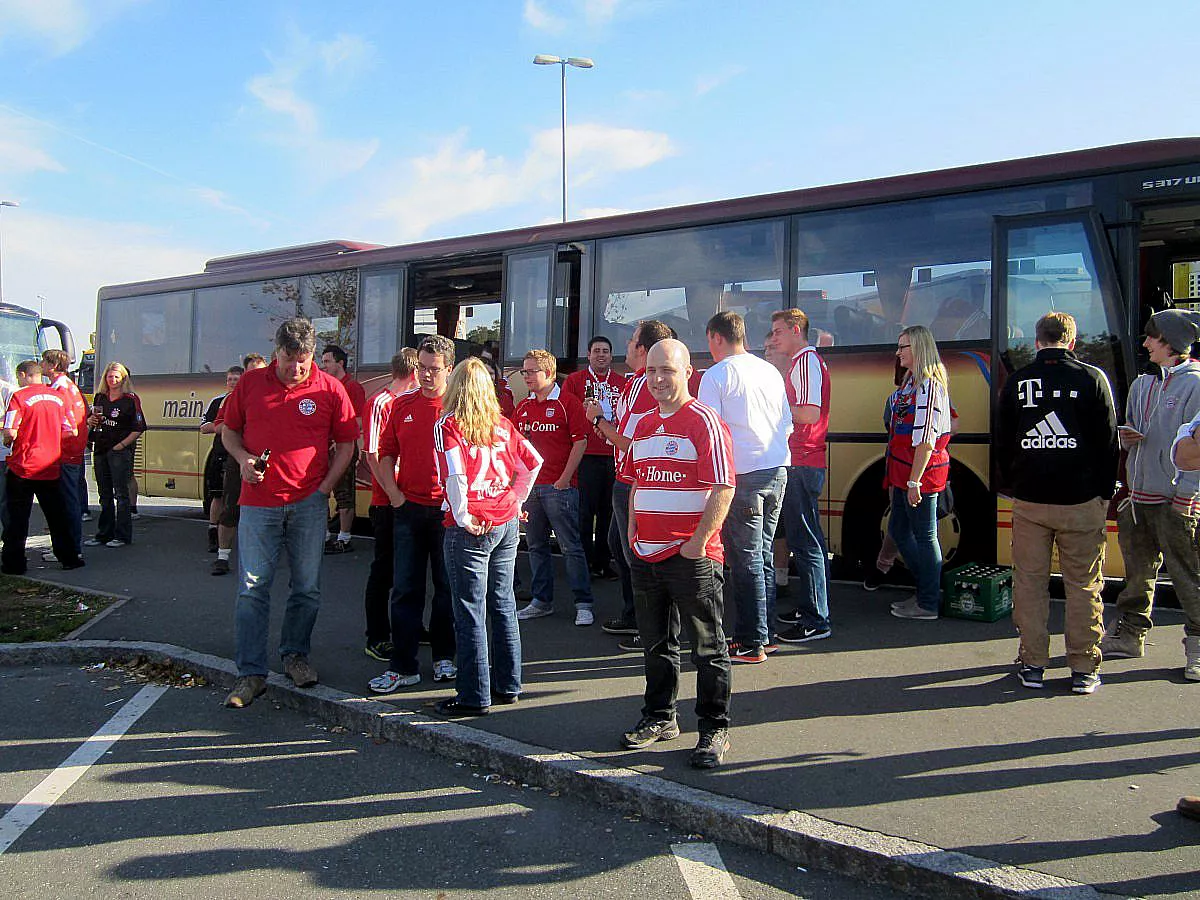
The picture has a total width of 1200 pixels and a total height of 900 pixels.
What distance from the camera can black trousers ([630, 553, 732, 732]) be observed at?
4031 millimetres

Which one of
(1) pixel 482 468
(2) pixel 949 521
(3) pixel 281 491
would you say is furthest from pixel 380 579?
(2) pixel 949 521

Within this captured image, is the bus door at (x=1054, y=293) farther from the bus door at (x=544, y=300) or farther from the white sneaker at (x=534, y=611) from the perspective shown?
the bus door at (x=544, y=300)

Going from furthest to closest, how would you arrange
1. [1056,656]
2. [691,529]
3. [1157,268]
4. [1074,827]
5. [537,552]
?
[1157,268] < [537,552] < [1056,656] < [691,529] < [1074,827]

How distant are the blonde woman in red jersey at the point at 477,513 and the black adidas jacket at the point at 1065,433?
2844mm

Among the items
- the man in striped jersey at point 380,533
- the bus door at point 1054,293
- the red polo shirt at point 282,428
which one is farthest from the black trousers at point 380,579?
the bus door at point 1054,293

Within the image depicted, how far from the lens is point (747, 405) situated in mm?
5172

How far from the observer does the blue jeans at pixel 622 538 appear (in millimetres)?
5930

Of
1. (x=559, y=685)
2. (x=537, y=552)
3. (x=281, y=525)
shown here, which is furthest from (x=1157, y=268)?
(x=281, y=525)

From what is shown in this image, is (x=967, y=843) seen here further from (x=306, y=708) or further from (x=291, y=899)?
(x=306, y=708)

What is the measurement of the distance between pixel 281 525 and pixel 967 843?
4.03 meters

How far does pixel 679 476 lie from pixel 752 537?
1.44 m

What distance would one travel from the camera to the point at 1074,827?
133 inches

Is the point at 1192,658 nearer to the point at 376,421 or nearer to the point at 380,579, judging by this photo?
the point at 380,579

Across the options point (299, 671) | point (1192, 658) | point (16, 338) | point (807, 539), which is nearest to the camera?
point (1192, 658)
